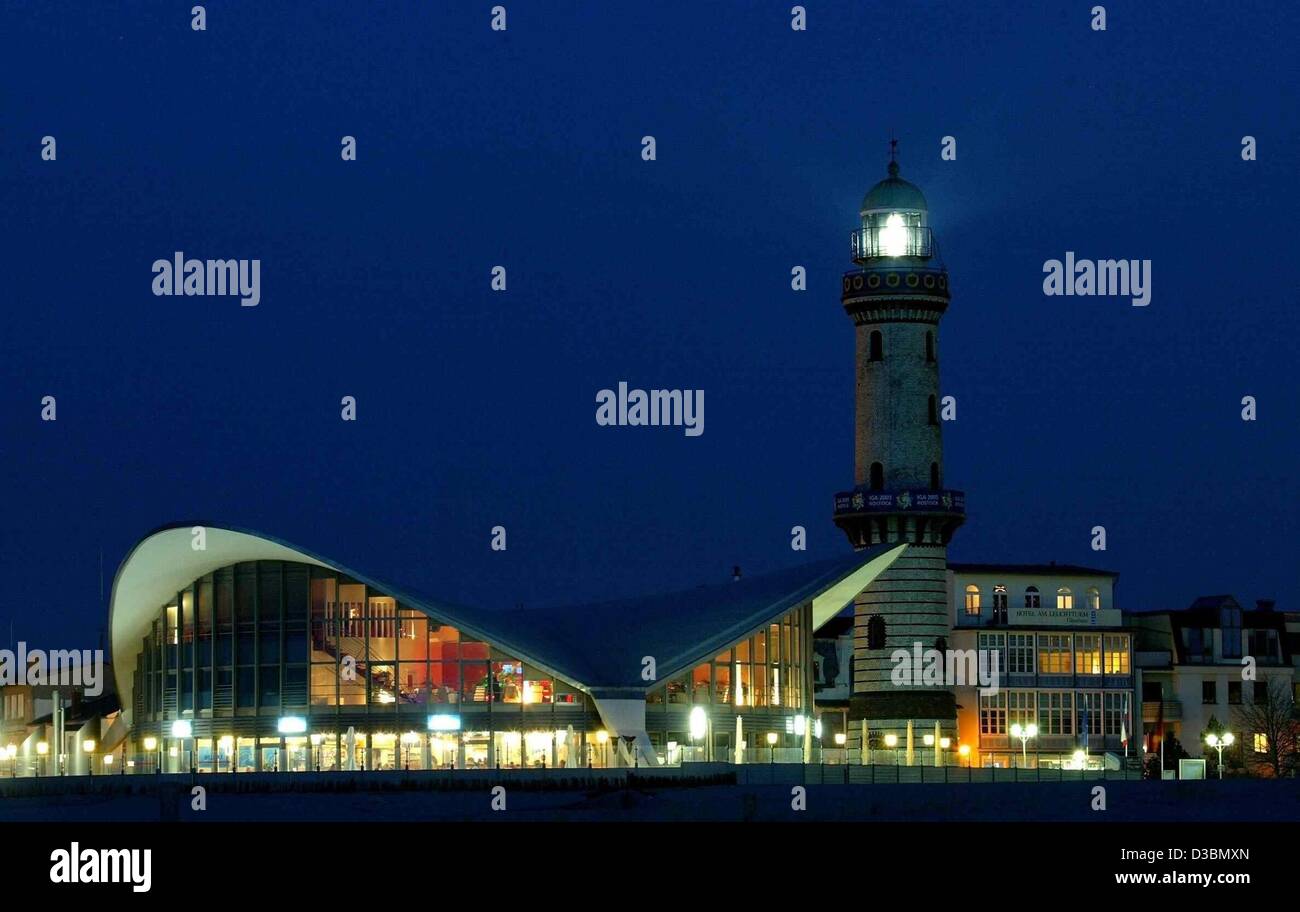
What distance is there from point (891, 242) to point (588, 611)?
20693mm

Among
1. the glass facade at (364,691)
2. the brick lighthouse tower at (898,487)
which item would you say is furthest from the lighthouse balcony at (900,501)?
the glass facade at (364,691)

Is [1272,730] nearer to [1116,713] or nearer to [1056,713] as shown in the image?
[1116,713]

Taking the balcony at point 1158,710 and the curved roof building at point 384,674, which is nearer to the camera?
the curved roof building at point 384,674

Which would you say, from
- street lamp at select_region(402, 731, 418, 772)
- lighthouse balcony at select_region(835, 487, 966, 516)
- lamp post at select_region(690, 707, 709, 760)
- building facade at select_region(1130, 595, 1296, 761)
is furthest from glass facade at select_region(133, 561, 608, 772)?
building facade at select_region(1130, 595, 1296, 761)

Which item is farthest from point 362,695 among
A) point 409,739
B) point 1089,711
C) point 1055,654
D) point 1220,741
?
point 1220,741

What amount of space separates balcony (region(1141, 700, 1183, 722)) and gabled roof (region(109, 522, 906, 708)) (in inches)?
971

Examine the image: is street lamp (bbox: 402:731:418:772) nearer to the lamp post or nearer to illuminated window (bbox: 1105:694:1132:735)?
the lamp post

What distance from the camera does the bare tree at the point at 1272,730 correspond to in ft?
356

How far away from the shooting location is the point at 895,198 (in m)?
108

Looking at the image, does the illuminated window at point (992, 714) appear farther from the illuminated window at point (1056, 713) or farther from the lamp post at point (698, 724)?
the lamp post at point (698, 724)

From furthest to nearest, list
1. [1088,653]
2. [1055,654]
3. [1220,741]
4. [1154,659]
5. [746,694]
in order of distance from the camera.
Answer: [1154,659] < [1088,653] < [1055,654] < [1220,741] < [746,694]

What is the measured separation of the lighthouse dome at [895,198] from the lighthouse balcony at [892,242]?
2.43ft

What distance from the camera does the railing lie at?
4225 inches
